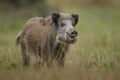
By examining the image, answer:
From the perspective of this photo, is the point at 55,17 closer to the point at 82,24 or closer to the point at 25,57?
the point at 25,57

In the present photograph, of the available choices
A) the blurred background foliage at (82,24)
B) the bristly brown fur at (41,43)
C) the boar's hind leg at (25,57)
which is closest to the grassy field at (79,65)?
the blurred background foliage at (82,24)

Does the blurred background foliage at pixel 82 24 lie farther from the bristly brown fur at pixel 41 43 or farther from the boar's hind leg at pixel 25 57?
the bristly brown fur at pixel 41 43

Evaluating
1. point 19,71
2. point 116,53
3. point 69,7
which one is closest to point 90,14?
point 69,7

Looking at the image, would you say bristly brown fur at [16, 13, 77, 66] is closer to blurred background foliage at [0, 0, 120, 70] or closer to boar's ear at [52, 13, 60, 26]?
boar's ear at [52, 13, 60, 26]

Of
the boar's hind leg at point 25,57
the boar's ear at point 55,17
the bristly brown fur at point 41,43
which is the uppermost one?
the boar's ear at point 55,17

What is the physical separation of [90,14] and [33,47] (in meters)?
19.0

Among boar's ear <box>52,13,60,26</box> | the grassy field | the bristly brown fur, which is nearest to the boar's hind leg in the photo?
the bristly brown fur

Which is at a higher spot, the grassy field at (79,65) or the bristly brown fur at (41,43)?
the bristly brown fur at (41,43)

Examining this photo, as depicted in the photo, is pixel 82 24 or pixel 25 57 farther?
pixel 82 24

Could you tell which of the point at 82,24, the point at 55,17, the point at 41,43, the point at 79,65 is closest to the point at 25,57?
the point at 41,43

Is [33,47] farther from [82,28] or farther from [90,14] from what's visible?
[90,14]

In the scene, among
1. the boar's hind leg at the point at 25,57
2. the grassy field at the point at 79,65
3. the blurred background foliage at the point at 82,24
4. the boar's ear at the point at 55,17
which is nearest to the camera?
the grassy field at the point at 79,65

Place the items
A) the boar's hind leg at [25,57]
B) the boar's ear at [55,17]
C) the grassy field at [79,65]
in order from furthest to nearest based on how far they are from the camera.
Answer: the boar's hind leg at [25,57], the boar's ear at [55,17], the grassy field at [79,65]

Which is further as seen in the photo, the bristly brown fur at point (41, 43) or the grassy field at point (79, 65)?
the bristly brown fur at point (41, 43)
